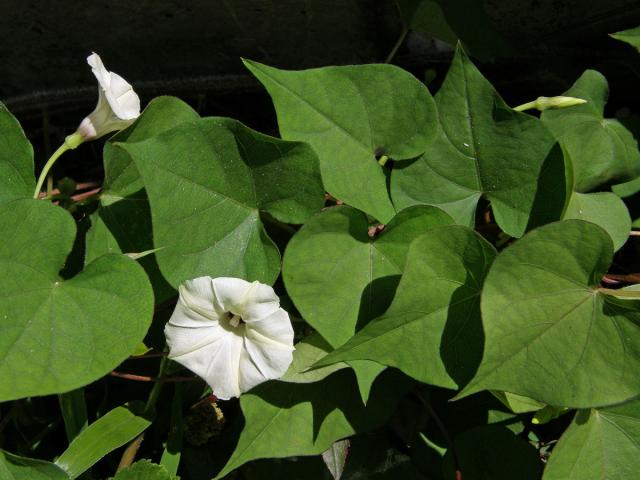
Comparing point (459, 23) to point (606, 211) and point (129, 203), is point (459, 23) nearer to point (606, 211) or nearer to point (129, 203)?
point (606, 211)

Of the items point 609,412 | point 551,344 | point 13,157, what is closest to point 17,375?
point 13,157

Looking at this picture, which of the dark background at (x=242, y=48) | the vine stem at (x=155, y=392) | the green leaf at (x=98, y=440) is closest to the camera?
the green leaf at (x=98, y=440)

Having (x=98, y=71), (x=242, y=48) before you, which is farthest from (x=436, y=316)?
(x=242, y=48)

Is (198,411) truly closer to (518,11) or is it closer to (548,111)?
(548,111)

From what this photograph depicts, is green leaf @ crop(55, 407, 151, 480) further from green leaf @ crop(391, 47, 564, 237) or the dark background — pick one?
the dark background

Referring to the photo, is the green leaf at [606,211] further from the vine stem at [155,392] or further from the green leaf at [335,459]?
the vine stem at [155,392]

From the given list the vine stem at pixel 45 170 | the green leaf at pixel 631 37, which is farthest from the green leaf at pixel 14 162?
the green leaf at pixel 631 37
